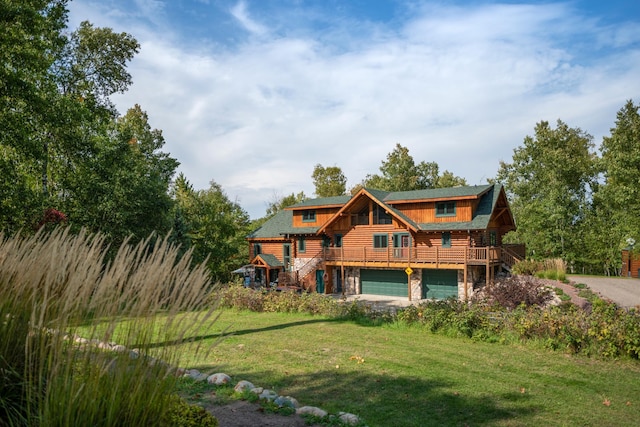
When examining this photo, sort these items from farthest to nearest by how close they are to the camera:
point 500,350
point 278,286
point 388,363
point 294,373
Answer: point 278,286 < point 500,350 < point 388,363 < point 294,373

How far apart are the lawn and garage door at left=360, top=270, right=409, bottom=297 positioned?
14503 millimetres

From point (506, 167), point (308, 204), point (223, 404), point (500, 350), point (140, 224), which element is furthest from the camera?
point (506, 167)

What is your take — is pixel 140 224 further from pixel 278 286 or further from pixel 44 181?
pixel 278 286

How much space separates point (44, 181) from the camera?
20062 millimetres

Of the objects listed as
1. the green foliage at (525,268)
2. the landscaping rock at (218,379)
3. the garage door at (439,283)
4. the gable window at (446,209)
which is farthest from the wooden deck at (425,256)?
the landscaping rock at (218,379)

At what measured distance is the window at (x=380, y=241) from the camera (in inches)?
1059

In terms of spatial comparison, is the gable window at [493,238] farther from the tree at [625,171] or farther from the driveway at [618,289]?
the tree at [625,171]

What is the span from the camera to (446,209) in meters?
25.1

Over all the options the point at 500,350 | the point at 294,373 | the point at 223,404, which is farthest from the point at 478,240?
the point at 223,404

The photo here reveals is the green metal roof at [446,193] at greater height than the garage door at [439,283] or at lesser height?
greater

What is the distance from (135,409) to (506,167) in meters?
45.2

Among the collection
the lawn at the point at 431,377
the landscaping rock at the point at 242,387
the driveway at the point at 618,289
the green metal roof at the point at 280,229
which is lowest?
the lawn at the point at 431,377

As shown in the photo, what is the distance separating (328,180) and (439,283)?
2698 centimetres

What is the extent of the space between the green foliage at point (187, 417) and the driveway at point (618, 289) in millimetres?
18605
